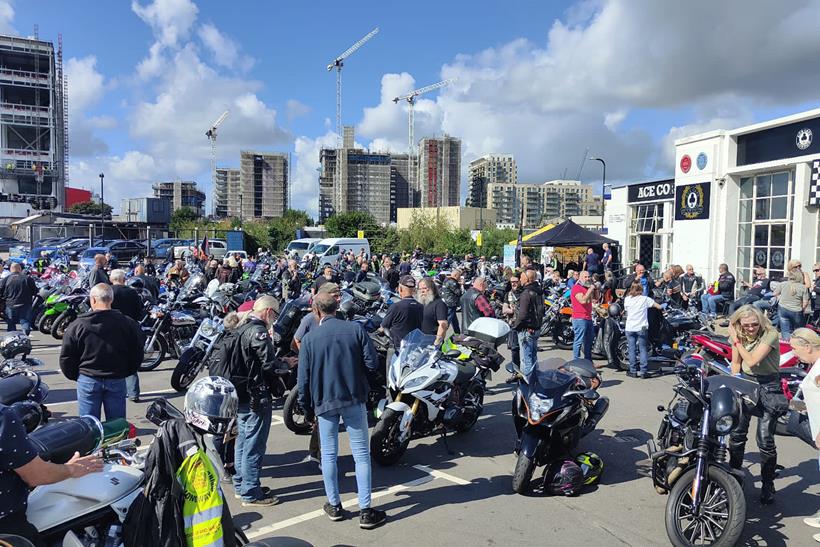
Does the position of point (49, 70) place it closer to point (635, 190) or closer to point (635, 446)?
point (635, 190)

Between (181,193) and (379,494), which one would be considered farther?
(181,193)

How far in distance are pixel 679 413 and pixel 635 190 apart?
23.3 m

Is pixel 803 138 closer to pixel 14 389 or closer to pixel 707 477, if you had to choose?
pixel 707 477

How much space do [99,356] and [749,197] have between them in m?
18.9

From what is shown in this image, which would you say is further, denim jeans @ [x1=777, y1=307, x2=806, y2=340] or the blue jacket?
denim jeans @ [x1=777, y1=307, x2=806, y2=340]

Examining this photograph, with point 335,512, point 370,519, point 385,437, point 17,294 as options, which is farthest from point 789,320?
point 17,294

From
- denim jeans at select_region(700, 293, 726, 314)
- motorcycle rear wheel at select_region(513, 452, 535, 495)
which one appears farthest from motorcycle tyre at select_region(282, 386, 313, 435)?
denim jeans at select_region(700, 293, 726, 314)

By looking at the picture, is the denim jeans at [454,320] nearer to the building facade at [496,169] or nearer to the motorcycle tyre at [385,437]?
the motorcycle tyre at [385,437]

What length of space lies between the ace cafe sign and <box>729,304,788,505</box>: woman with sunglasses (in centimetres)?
2009

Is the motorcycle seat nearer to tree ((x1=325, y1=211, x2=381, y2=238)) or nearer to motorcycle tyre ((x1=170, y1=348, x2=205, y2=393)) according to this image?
motorcycle tyre ((x1=170, y1=348, x2=205, y2=393))

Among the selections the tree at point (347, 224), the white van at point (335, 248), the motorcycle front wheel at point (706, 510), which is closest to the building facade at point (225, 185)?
the tree at point (347, 224)

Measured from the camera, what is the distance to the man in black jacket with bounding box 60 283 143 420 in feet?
16.8

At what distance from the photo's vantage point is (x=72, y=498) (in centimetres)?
278

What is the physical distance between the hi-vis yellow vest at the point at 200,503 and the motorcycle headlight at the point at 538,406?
302 centimetres
